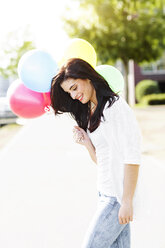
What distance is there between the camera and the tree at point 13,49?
132 feet

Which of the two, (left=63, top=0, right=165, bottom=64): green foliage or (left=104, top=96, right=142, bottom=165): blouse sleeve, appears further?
(left=63, top=0, right=165, bottom=64): green foliage

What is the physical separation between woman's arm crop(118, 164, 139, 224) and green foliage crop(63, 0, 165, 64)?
1387 cm

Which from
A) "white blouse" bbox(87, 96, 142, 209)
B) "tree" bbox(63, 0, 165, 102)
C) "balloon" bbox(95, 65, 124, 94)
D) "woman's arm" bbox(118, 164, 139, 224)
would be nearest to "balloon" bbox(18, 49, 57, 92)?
"balloon" bbox(95, 65, 124, 94)

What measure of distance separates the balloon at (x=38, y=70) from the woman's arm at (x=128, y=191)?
3.63ft

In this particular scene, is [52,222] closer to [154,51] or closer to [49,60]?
[49,60]

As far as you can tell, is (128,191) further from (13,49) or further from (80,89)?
(13,49)

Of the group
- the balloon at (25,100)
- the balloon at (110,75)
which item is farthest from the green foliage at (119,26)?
the balloon at (110,75)

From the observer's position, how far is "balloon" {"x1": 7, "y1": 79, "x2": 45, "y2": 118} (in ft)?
10.3

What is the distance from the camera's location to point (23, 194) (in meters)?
5.20

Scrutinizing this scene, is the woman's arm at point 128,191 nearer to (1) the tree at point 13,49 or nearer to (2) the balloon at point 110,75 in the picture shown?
(2) the balloon at point 110,75

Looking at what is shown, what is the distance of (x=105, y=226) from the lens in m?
2.11

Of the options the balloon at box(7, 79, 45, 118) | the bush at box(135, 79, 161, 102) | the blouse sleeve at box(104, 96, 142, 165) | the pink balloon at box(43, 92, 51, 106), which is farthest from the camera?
the bush at box(135, 79, 161, 102)

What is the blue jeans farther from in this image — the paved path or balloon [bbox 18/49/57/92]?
balloon [bbox 18/49/57/92]

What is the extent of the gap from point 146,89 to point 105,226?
83.2ft
